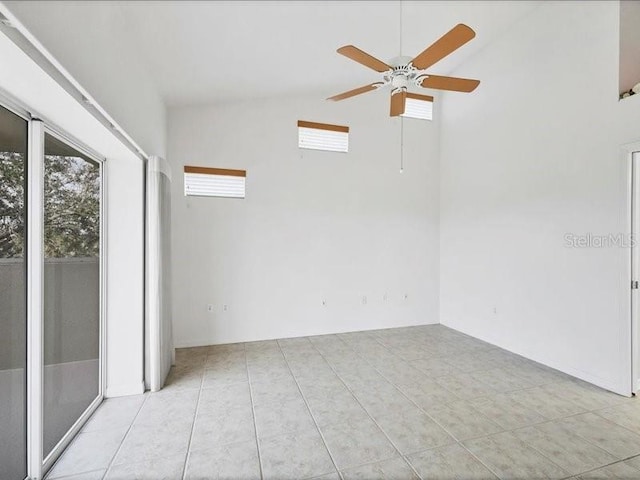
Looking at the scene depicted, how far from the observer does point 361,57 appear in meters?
2.26

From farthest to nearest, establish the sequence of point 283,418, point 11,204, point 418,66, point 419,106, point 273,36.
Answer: point 419,106
point 273,36
point 283,418
point 418,66
point 11,204

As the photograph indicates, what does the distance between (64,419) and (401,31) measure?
4921 millimetres

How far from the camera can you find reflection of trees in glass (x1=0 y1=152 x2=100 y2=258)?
1.69 metres

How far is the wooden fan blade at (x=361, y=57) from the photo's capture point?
216 cm

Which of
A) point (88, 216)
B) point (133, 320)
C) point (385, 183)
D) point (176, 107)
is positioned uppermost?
point (176, 107)

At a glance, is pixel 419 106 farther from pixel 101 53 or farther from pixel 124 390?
pixel 124 390

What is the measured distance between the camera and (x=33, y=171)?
6.20ft

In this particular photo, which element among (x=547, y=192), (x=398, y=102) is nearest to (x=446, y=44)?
(x=398, y=102)

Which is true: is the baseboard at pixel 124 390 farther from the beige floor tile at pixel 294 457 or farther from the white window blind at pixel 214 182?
the white window blind at pixel 214 182

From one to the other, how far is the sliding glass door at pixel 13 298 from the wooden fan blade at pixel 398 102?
8.96 feet

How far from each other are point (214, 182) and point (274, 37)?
83.7 inches

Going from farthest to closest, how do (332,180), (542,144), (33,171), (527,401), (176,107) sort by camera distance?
(332,180)
(176,107)
(542,144)
(527,401)
(33,171)

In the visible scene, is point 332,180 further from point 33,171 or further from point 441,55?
point 33,171

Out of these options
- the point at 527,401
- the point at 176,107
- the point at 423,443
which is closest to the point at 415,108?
the point at 176,107
